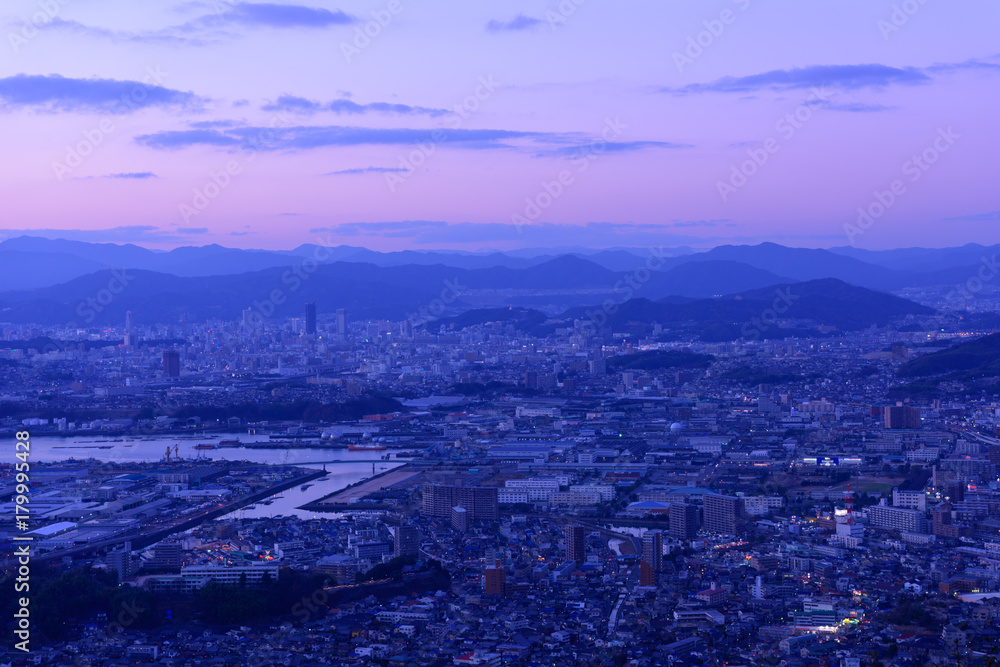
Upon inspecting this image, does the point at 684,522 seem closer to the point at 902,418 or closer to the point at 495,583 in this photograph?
the point at 495,583

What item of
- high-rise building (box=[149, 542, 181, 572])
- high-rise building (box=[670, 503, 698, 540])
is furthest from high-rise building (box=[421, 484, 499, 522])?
high-rise building (box=[149, 542, 181, 572])

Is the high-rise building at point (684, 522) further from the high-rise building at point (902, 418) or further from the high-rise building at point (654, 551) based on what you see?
the high-rise building at point (902, 418)

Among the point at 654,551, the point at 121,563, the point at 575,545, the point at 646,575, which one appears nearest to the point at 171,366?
the point at 121,563

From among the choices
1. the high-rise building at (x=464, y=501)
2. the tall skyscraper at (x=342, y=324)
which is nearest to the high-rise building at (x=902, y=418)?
the high-rise building at (x=464, y=501)

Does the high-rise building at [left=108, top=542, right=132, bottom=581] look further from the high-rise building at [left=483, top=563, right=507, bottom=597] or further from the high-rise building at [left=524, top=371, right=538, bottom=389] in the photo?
the high-rise building at [left=524, top=371, right=538, bottom=389]

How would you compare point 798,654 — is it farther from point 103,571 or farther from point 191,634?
point 103,571

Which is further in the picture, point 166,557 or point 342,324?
point 342,324
